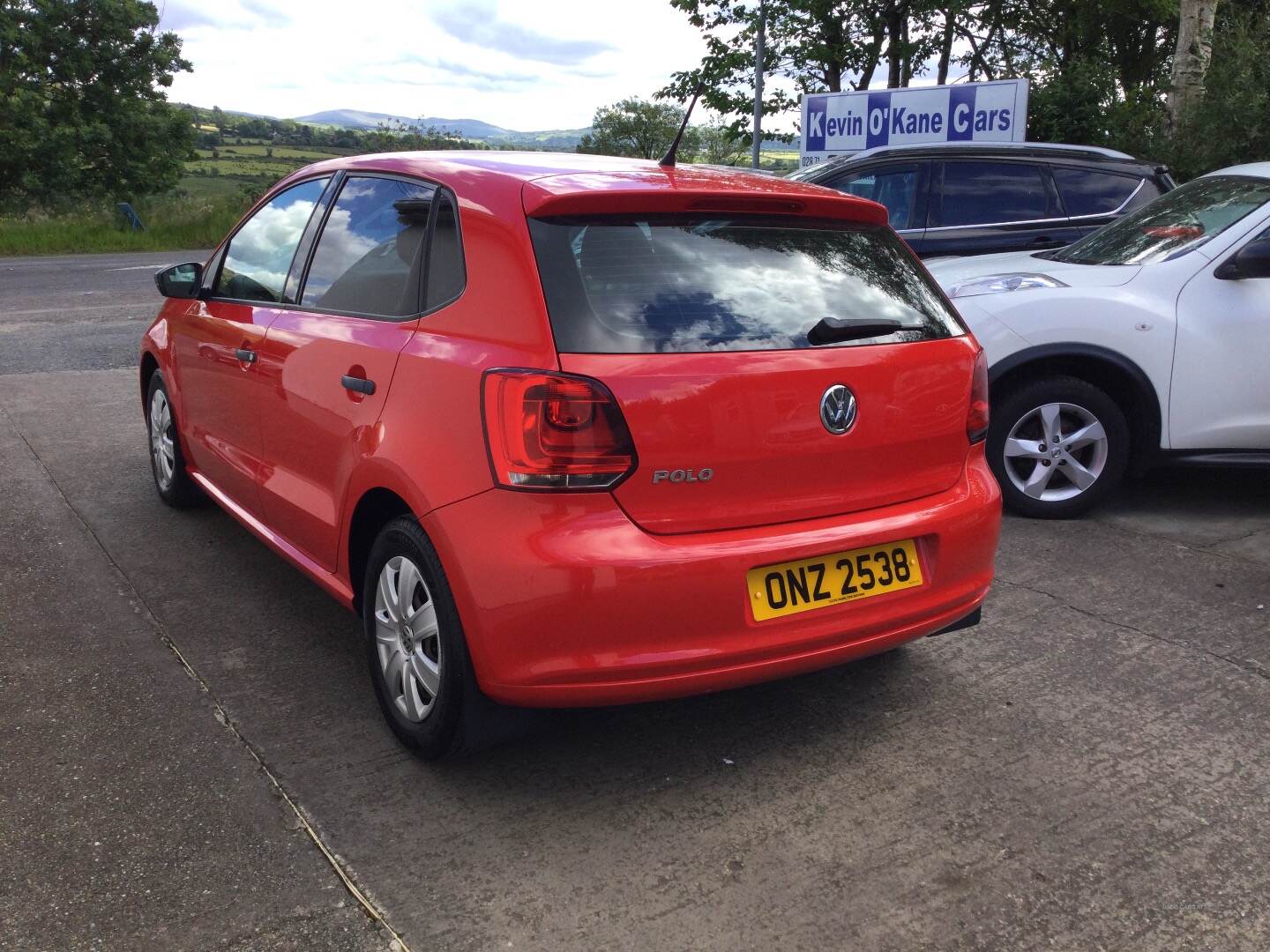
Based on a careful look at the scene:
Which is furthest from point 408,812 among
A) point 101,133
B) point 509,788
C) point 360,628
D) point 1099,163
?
point 101,133

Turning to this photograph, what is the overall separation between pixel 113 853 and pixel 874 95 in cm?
1696

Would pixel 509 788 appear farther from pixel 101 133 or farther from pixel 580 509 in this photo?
pixel 101 133

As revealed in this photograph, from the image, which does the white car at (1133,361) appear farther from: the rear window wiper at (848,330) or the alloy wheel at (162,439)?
the alloy wheel at (162,439)

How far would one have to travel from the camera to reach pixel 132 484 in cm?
605

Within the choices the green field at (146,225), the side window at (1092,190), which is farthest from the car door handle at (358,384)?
the green field at (146,225)

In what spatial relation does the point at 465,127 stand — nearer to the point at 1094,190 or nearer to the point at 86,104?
the point at 1094,190

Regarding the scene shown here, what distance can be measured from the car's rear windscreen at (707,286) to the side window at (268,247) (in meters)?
1.60

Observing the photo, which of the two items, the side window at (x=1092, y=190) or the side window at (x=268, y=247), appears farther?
the side window at (x=1092, y=190)

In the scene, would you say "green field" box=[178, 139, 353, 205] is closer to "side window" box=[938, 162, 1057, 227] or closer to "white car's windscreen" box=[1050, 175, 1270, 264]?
"side window" box=[938, 162, 1057, 227]

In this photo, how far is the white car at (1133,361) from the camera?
5.43 metres

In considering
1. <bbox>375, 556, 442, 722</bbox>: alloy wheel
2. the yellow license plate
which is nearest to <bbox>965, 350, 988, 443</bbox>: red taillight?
the yellow license plate

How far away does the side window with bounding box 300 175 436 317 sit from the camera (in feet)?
11.3

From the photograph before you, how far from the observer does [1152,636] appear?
4195mm

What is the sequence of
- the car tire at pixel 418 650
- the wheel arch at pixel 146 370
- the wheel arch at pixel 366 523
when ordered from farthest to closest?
the wheel arch at pixel 146 370
the wheel arch at pixel 366 523
the car tire at pixel 418 650
